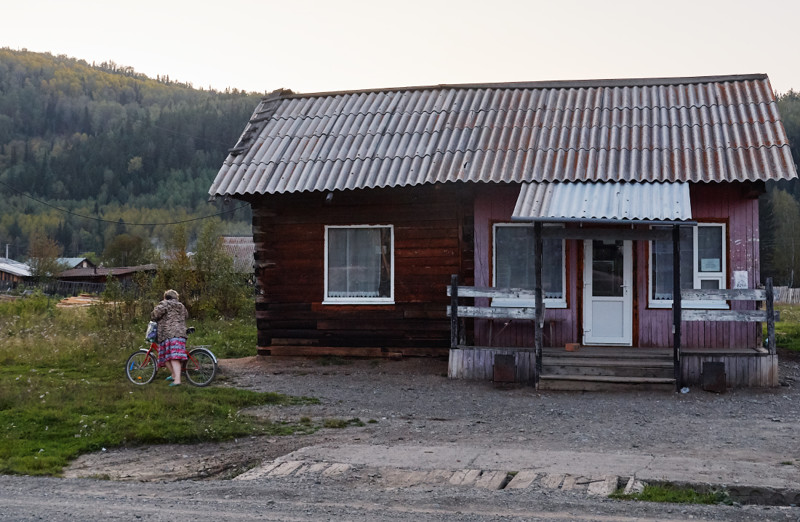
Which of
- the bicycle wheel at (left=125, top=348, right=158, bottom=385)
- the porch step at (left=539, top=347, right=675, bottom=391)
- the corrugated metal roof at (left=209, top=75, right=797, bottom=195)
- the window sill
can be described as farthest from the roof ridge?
the bicycle wheel at (left=125, top=348, right=158, bottom=385)

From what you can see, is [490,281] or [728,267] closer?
[728,267]

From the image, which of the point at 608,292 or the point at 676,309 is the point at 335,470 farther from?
the point at 608,292

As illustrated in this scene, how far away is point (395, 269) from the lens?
17266mm

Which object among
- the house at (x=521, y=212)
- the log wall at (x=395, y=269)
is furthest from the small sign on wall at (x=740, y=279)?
the log wall at (x=395, y=269)

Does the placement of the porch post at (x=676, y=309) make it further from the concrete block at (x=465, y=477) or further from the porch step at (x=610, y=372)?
the concrete block at (x=465, y=477)

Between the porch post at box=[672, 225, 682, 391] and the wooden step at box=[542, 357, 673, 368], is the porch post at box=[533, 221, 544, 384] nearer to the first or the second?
the wooden step at box=[542, 357, 673, 368]

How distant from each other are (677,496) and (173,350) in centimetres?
898

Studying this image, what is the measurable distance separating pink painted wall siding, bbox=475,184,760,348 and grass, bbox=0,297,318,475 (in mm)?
4706

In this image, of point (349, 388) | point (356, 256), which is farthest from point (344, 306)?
point (349, 388)

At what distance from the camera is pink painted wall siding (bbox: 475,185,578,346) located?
16203 millimetres

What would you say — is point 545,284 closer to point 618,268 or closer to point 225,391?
point 618,268

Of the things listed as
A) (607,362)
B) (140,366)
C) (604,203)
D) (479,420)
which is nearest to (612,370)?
(607,362)

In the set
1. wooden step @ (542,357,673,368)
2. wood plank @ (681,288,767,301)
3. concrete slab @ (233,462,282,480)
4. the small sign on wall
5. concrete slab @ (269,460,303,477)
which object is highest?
the small sign on wall

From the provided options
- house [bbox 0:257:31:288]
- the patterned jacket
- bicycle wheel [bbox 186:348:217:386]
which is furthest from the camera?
house [bbox 0:257:31:288]
